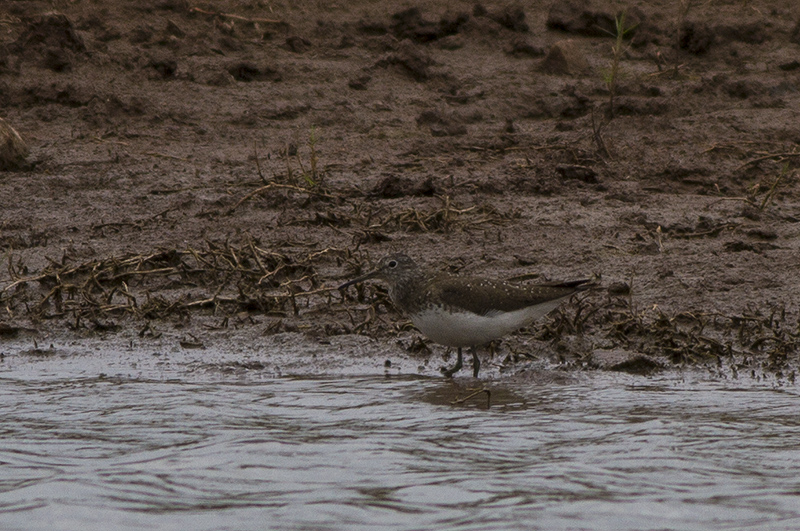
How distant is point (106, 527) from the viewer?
6.18 meters

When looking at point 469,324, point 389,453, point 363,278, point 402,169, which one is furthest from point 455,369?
point 402,169

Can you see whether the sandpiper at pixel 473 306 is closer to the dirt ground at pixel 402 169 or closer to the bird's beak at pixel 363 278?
the bird's beak at pixel 363 278

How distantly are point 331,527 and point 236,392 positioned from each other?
7.55 ft

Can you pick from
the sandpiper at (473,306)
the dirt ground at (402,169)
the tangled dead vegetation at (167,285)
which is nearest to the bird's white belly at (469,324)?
the sandpiper at (473,306)

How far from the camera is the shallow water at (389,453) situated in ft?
20.3

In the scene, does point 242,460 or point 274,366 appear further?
point 274,366

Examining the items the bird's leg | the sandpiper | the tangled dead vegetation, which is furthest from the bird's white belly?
the tangled dead vegetation

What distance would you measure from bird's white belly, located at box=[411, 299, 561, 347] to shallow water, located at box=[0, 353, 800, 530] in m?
0.33

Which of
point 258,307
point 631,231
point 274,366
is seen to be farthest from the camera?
point 631,231

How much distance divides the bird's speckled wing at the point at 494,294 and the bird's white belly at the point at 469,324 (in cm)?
5

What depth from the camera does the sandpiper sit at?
808 centimetres

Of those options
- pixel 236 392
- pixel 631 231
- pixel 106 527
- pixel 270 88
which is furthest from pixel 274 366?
pixel 270 88

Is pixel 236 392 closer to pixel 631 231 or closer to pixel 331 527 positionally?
pixel 331 527

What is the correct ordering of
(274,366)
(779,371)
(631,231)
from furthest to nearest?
1. (631,231)
2. (274,366)
3. (779,371)
